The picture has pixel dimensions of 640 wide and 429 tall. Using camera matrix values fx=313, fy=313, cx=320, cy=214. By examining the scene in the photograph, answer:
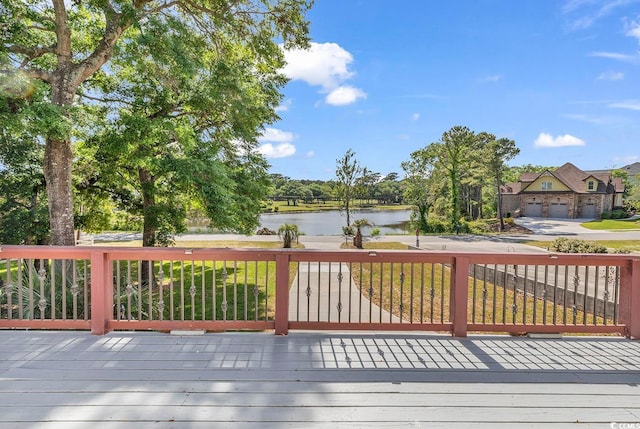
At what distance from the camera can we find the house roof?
95.2 ft

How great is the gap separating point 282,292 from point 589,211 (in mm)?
36369

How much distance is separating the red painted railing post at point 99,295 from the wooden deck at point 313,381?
12cm

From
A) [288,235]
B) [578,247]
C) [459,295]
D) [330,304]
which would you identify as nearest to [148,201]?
[330,304]

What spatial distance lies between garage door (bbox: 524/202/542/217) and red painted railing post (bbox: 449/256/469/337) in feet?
111

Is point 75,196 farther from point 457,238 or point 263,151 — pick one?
point 457,238

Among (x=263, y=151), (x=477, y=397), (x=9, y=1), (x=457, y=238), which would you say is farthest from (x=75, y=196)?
(x=457, y=238)

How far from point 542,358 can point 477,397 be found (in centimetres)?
100

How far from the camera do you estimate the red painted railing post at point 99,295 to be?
293 centimetres

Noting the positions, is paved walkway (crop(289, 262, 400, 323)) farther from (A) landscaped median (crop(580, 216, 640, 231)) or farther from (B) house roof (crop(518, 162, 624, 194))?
(B) house roof (crop(518, 162, 624, 194))

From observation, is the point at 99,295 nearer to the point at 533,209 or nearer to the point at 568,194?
the point at 533,209

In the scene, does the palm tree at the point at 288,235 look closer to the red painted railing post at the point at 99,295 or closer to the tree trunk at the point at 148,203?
the tree trunk at the point at 148,203

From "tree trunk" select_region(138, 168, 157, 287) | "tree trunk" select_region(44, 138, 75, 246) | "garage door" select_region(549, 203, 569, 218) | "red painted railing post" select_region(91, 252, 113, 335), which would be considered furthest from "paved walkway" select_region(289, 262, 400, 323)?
"garage door" select_region(549, 203, 569, 218)

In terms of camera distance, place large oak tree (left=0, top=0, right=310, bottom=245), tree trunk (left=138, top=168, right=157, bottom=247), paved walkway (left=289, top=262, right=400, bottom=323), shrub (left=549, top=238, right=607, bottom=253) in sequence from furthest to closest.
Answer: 1. shrub (left=549, top=238, right=607, bottom=253)
2. tree trunk (left=138, top=168, right=157, bottom=247)
3. paved walkway (left=289, top=262, right=400, bottom=323)
4. large oak tree (left=0, top=0, right=310, bottom=245)

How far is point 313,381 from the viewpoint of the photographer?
2188mm
